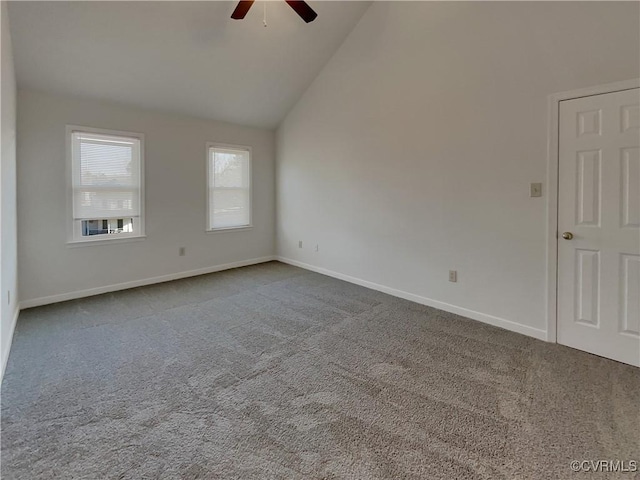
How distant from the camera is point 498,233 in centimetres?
314

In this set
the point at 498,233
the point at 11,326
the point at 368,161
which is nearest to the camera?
the point at 11,326

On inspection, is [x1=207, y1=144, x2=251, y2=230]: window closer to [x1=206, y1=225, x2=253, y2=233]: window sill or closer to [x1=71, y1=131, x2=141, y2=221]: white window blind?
[x1=206, y1=225, x2=253, y2=233]: window sill

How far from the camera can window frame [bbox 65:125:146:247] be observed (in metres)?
3.87

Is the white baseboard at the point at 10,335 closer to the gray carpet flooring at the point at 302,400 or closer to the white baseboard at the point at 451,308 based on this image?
the gray carpet flooring at the point at 302,400

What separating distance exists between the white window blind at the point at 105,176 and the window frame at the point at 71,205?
0.03m

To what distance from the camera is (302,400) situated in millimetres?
2025

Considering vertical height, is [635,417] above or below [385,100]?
below

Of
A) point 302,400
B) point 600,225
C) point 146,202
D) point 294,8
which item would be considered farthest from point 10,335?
point 600,225

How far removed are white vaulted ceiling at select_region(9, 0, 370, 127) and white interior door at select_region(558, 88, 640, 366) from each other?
2976 millimetres

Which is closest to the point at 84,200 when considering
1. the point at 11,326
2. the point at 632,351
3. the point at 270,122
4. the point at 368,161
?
the point at 11,326

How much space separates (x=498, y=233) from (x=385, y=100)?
2.08 meters

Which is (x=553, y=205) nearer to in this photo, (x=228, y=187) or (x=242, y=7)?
(x=242, y=7)

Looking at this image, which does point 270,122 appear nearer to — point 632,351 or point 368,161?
point 368,161

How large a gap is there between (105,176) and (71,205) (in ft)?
1.78
